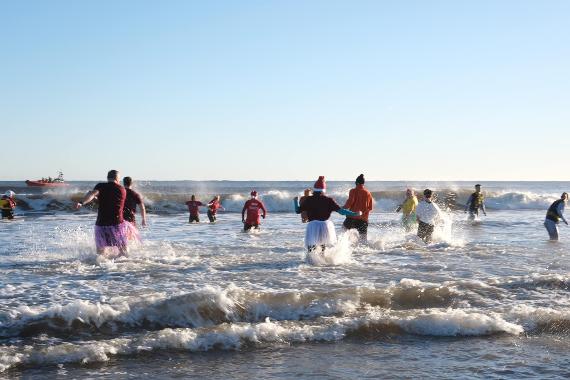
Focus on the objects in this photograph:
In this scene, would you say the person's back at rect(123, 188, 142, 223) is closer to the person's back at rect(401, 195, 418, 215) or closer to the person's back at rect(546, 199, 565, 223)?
the person's back at rect(401, 195, 418, 215)

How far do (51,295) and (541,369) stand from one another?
6.74 meters

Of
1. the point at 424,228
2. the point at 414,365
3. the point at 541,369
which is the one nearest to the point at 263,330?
the point at 414,365

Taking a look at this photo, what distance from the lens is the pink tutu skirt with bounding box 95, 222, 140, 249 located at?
12.2m

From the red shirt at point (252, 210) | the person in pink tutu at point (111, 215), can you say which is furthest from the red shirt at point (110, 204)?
the red shirt at point (252, 210)

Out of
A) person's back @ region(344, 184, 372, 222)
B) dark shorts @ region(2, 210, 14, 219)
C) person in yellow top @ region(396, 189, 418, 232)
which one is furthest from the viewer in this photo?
dark shorts @ region(2, 210, 14, 219)

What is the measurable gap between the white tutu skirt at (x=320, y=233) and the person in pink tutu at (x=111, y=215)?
3833 millimetres

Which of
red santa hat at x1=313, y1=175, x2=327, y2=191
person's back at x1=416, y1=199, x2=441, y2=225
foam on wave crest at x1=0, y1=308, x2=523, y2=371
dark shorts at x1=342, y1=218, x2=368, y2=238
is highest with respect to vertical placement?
red santa hat at x1=313, y1=175, x2=327, y2=191

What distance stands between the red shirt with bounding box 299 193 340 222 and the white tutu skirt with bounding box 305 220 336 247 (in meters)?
0.12

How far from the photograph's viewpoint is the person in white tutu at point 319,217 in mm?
12344

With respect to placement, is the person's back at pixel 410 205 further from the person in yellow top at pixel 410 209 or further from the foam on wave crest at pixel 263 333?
the foam on wave crest at pixel 263 333

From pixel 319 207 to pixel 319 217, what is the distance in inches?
8.5

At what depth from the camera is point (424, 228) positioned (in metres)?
16.2

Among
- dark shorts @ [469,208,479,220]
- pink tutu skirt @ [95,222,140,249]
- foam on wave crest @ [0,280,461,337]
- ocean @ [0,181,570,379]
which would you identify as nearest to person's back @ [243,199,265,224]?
ocean @ [0,181,570,379]

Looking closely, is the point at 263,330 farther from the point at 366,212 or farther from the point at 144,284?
the point at 366,212
